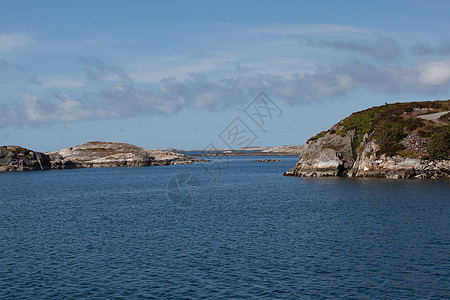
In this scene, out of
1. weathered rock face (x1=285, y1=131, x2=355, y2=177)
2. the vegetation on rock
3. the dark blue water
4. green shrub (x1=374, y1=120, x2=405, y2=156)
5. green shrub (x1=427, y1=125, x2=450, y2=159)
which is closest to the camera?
the dark blue water

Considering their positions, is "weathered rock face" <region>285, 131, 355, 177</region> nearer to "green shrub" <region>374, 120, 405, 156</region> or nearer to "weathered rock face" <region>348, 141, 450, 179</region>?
"weathered rock face" <region>348, 141, 450, 179</region>

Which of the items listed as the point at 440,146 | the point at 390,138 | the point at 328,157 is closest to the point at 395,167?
the point at 390,138

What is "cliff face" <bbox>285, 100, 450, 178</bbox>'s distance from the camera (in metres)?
108

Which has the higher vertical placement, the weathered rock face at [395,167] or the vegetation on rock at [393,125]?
the vegetation on rock at [393,125]

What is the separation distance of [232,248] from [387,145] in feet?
281

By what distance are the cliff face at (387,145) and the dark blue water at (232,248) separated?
1242 inches

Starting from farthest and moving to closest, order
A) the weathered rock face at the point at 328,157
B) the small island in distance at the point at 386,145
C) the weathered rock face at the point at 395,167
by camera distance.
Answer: the weathered rock face at the point at 328,157 → the small island in distance at the point at 386,145 → the weathered rock face at the point at 395,167

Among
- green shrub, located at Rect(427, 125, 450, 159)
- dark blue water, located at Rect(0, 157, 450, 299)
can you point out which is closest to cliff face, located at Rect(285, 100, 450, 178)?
green shrub, located at Rect(427, 125, 450, 159)

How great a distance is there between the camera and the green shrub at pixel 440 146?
10457 cm

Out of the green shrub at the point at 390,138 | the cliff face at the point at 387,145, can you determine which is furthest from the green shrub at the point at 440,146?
the green shrub at the point at 390,138

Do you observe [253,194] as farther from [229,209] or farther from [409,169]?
[409,169]

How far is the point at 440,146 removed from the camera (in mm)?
104438

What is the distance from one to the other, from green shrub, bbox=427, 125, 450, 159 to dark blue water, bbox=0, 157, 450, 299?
30.1m

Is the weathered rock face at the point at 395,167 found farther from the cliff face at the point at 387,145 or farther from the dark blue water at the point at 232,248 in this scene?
the dark blue water at the point at 232,248
